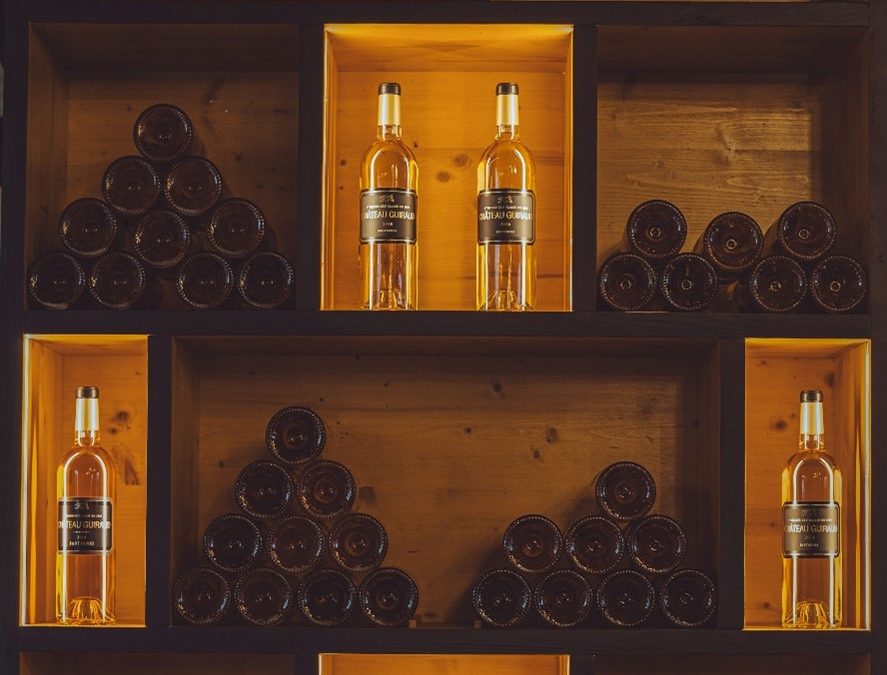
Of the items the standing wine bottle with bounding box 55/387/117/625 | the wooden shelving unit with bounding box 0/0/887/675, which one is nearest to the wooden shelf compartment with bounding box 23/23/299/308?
the wooden shelving unit with bounding box 0/0/887/675

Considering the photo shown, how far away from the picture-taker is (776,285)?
1.98 metres

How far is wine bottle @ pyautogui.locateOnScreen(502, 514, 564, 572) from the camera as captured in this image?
1.97 metres

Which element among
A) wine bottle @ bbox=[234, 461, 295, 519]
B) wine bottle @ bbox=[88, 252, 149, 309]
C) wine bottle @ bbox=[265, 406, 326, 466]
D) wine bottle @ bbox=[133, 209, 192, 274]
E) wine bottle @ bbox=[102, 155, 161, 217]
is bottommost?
wine bottle @ bbox=[234, 461, 295, 519]

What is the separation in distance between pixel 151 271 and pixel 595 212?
2.61ft

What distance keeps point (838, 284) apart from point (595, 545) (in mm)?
629

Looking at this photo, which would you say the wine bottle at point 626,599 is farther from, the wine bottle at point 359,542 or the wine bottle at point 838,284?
the wine bottle at point 838,284

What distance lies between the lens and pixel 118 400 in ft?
7.23

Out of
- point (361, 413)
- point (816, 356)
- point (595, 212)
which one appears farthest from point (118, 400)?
point (816, 356)

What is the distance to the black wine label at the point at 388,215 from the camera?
1.96 m

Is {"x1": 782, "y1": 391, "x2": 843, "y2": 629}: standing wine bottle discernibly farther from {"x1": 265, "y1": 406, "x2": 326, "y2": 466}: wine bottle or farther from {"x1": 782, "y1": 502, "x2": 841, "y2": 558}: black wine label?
{"x1": 265, "y1": 406, "x2": 326, "y2": 466}: wine bottle

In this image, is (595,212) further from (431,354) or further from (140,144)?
(140,144)

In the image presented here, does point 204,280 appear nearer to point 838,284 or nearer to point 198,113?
point 198,113

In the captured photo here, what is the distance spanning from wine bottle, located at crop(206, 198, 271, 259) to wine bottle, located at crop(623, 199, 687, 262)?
2.17 feet

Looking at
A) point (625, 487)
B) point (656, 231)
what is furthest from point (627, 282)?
point (625, 487)
